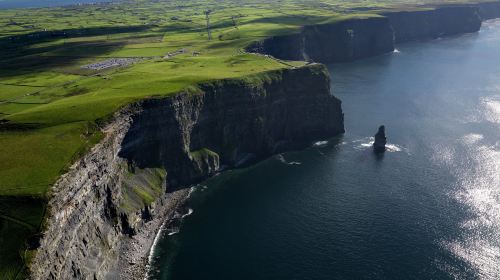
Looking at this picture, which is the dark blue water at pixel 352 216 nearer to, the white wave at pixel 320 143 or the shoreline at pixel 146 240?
the white wave at pixel 320 143

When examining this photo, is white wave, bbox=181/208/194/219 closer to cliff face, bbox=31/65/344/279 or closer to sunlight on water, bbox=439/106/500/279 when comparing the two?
cliff face, bbox=31/65/344/279

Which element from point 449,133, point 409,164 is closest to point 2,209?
point 409,164

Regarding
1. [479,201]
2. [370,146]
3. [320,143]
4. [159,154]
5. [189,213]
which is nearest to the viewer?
[189,213]

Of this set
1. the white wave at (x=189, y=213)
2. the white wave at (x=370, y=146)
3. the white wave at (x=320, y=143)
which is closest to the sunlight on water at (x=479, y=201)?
the white wave at (x=370, y=146)

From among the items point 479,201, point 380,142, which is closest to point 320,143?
point 380,142

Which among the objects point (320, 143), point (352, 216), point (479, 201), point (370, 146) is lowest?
point (352, 216)

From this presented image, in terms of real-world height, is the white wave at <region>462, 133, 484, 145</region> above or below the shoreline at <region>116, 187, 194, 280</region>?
above

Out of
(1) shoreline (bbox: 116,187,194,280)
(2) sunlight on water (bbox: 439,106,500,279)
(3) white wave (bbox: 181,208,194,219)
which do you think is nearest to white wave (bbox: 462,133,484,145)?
(2) sunlight on water (bbox: 439,106,500,279)

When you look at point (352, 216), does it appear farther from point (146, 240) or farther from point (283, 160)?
point (146, 240)
